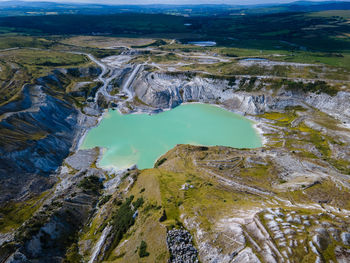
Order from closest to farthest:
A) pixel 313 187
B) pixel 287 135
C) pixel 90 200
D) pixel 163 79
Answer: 1. pixel 313 187
2. pixel 90 200
3. pixel 287 135
4. pixel 163 79

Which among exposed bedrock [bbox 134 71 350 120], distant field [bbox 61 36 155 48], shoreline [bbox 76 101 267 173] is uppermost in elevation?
distant field [bbox 61 36 155 48]

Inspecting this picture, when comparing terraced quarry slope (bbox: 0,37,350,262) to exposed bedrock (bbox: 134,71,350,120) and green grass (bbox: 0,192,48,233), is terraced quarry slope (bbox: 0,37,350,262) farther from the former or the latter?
exposed bedrock (bbox: 134,71,350,120)

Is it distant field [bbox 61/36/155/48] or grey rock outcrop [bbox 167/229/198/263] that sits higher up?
grey rock outcrop [bbox 167/229/198/263]

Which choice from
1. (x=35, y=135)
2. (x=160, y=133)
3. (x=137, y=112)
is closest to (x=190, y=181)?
(x=160, y=133)

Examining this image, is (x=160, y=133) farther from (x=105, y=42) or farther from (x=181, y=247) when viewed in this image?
(x=105, y=42)

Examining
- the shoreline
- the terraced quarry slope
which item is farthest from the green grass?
the shoreline

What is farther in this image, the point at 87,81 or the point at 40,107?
the point at 87,81

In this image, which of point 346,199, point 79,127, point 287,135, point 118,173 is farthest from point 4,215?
point 287,135

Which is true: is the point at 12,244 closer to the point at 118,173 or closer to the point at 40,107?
the point at 118,173

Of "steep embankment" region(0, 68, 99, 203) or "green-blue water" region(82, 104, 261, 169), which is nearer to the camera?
"steep embankment" region(0, 68, 99, 203)
